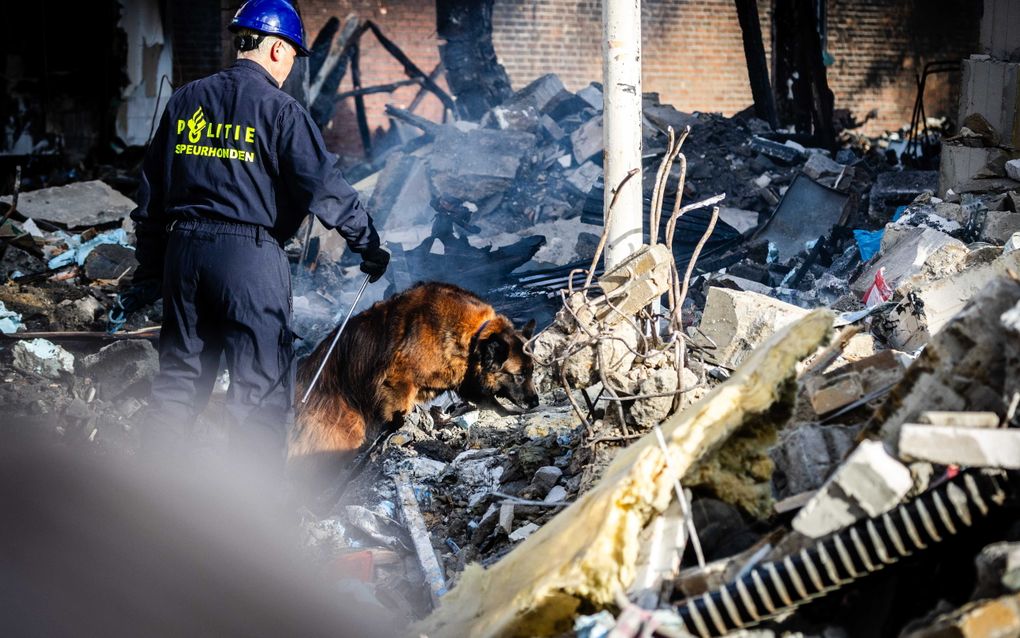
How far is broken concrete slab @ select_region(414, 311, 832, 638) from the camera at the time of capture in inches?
99.3

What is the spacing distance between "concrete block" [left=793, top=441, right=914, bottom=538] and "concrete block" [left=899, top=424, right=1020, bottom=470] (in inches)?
2.4

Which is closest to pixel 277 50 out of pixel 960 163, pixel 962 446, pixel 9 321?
pixel 962 446

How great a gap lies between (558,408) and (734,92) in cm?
1292

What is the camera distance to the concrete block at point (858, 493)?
227 cm

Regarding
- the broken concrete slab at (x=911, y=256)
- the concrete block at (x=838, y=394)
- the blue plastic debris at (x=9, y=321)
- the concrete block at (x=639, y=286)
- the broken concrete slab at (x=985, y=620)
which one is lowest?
the blue plastic debris at (x=9, y=321)

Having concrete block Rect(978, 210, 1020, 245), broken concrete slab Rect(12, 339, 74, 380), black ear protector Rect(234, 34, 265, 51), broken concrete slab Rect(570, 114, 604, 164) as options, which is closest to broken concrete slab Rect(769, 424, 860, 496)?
black ear protector Rect(234, 34, 265, 51)

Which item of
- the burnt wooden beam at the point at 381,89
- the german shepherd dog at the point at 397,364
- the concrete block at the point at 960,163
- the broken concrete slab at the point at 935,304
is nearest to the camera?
the broken concrete slab at the point at 935,304

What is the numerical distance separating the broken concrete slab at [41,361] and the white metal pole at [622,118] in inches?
166

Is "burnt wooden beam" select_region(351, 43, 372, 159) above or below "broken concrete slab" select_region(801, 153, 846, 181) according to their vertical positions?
above

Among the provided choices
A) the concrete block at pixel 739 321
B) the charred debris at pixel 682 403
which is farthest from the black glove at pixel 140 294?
the concrete block at pixel 739 321

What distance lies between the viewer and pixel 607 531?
101 inches

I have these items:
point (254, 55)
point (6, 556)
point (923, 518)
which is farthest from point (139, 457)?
point (923, 518)

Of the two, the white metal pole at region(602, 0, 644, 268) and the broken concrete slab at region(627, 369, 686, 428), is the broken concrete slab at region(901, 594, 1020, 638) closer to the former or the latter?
the broken concrete slab at region(627, 369, 686, 428)

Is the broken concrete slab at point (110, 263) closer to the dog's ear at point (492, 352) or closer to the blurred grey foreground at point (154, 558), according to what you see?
the blurred grey foreground at point (154, 558)
